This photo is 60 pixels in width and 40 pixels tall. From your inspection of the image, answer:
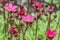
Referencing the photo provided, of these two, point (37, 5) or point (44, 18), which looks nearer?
point (37, 5)

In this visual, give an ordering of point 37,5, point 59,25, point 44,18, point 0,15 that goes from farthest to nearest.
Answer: point 0,15 → point 44,18 → point 59,25 → point 37,5

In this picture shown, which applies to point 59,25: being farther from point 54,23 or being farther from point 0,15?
point 0,15

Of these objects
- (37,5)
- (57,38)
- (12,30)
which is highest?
(37,5)

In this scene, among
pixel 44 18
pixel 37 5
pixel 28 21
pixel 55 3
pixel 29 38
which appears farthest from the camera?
pixel 55 3

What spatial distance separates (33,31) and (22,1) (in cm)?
144

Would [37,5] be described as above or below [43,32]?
above

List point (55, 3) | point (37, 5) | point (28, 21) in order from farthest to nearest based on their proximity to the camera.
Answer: point (55, 3), point (37, 5), point (28, 21)

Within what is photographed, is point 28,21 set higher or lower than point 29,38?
higher

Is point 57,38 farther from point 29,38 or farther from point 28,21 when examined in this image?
point 28,21

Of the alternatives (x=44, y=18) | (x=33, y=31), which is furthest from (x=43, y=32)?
(x=44, y=18)

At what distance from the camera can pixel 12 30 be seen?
210cm

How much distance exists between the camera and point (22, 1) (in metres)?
4.21

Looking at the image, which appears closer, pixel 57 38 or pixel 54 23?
pixel 57 38

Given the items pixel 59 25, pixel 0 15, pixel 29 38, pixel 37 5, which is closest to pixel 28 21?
pixel 37 5
